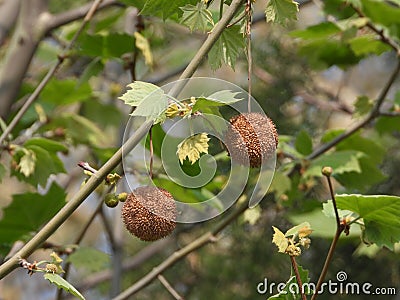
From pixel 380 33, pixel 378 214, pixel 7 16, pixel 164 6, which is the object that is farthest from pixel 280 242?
pixel 7 16

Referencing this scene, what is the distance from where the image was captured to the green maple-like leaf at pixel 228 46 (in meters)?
0.80

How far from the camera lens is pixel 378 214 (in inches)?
36.9

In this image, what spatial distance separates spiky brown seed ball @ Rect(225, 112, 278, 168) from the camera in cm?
75

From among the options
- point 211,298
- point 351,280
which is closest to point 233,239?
point 211,298

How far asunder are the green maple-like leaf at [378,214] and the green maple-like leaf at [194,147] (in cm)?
24

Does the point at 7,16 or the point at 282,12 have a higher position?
the point at 282,12

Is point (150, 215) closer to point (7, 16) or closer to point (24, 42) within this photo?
point (24, 42)

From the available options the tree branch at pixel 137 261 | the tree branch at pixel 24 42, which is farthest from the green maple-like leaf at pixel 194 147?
the tree branch at pixel 137 261

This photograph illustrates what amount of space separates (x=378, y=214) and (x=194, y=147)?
0.97 feet

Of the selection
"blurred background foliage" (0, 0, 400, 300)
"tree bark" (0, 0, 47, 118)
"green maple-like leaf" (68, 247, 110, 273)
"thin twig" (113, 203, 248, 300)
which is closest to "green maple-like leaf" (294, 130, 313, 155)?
"blurred background foliage" (0, 0, 400, 300)

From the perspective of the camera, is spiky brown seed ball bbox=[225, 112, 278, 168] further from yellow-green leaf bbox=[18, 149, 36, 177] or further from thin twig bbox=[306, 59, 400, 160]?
thin twig bbox=[306, 59, 400, 160]

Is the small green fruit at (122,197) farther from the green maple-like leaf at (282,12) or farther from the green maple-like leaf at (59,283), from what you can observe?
the green maple-like leaf at (282,12)

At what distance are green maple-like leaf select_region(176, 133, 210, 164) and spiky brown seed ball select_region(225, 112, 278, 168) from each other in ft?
0.08

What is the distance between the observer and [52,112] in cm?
164
